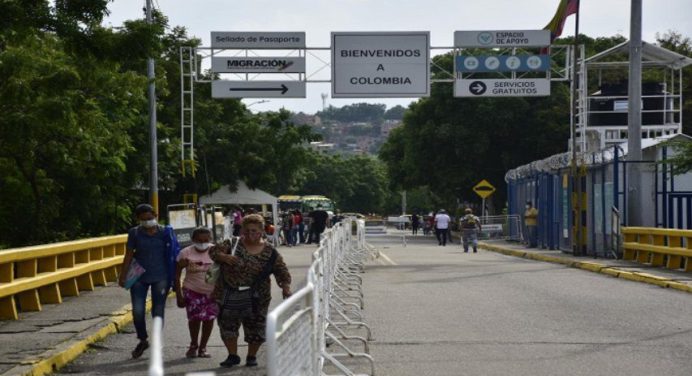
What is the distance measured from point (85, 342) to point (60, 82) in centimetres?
892

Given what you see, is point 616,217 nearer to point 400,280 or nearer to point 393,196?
point 400,280

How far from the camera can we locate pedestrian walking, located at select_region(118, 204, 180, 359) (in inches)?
473

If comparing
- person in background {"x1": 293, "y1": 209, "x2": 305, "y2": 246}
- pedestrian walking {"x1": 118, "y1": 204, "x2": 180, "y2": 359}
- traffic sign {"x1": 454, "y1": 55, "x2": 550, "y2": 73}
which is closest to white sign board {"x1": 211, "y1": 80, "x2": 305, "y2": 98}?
traffic sign {"x1": 454, "y1": 55, "x2": 550, "y2": 73}

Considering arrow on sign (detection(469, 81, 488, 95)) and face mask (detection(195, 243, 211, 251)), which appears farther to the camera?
arrow on sign (detection(469, 81, 488, 95))

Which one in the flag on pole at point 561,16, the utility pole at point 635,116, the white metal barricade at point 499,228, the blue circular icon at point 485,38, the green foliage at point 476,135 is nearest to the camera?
the utility pole at point 635,116

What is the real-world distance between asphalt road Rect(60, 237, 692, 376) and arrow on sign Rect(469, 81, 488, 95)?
1179cm

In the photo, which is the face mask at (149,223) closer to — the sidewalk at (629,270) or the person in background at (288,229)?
the sidewalk at (629,270)

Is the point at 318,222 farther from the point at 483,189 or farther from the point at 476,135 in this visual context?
the point at 476,135

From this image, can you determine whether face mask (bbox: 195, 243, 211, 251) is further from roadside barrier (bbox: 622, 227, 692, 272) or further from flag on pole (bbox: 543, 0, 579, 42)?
flag on pole (bbox: 543, 0, 579, 42)

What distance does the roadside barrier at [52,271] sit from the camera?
14938mm

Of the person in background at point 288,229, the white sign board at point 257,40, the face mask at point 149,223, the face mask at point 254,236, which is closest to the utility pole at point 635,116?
the white sign board at point 257,40

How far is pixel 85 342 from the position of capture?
41.5ft

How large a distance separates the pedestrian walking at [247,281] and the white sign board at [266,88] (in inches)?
876

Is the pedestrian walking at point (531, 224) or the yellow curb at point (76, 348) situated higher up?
the pedestrian walking at point (531, 224)
